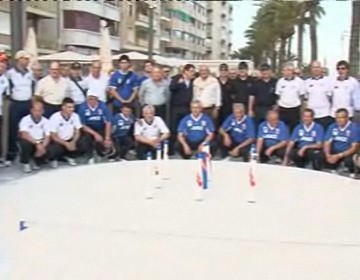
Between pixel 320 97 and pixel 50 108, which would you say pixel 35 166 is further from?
pixel 320 97

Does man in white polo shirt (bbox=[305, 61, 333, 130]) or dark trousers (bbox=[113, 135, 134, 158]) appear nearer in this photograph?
man in white polo shirt (bbox=[305, 61, 333, 130])

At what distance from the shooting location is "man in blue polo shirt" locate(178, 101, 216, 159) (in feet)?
29.1

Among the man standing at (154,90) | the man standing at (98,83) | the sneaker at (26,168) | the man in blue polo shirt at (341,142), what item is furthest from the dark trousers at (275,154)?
the sneaker at (26,168)

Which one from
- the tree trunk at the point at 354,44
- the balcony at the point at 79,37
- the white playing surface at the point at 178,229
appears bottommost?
the white playing surface at the point at 178,229

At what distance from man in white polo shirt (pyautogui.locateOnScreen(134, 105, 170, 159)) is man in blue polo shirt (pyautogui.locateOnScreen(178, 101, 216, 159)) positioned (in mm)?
243

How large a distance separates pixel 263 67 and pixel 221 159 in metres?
1.62

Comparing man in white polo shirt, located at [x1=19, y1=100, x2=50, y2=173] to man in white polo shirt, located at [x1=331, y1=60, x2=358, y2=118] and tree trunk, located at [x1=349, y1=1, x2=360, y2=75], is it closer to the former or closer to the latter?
man in white polo shirt, located at [x1=331, y1=60, x2=358, y2=118]

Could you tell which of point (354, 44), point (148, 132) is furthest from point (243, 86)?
point (354, 44)

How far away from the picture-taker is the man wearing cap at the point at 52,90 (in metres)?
8.68

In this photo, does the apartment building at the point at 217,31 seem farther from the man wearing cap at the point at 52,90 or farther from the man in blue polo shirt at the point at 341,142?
the man in blue polo shirt at the point at 341,142

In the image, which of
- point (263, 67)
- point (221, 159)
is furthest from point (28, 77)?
point (263, 67)

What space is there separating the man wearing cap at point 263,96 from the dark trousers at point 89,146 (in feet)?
7.62

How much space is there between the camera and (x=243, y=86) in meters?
9.62

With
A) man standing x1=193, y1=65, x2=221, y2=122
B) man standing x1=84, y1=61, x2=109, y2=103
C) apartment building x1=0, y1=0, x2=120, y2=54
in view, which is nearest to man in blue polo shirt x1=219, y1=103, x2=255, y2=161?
man standing x1=193, y1=65, x2=221, y2=122
